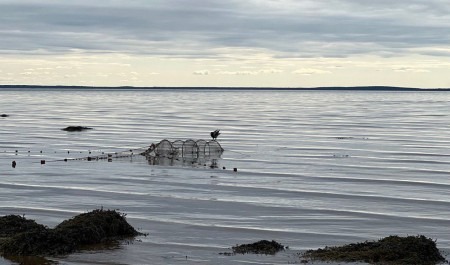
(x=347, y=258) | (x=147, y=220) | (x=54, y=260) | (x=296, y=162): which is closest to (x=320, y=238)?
(x=347, y=258)

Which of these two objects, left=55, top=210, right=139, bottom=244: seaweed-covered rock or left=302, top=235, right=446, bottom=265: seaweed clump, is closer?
left=302, top=235, right=446, bottom=265: seaweed clump

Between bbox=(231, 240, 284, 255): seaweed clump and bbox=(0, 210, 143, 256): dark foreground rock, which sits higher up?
bbox=(0, 210, 143, 256): dark foreground rock

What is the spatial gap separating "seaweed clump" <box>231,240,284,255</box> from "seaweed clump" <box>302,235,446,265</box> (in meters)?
0.69

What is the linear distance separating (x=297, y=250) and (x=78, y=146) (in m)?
27.2

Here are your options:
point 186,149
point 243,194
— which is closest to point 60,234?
point 243,194

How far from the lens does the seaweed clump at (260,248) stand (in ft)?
50.7

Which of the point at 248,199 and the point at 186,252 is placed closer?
the point at 186,252

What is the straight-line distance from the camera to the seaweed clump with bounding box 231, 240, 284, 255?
15461mm

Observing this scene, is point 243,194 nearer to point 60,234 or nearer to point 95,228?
point 95,228

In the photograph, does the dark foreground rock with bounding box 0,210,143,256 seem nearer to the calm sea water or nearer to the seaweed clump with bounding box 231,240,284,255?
the calm sea water

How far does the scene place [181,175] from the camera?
28.4m

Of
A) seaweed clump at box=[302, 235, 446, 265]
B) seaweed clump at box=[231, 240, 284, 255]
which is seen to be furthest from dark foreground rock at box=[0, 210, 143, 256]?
seaweed clump at box=[302, 235, 446, 265]

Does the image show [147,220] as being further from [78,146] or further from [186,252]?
[78,146]

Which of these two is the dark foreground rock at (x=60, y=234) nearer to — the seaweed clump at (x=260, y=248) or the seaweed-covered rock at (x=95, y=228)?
the seaweed-covered rock at (x=95, y=228)
